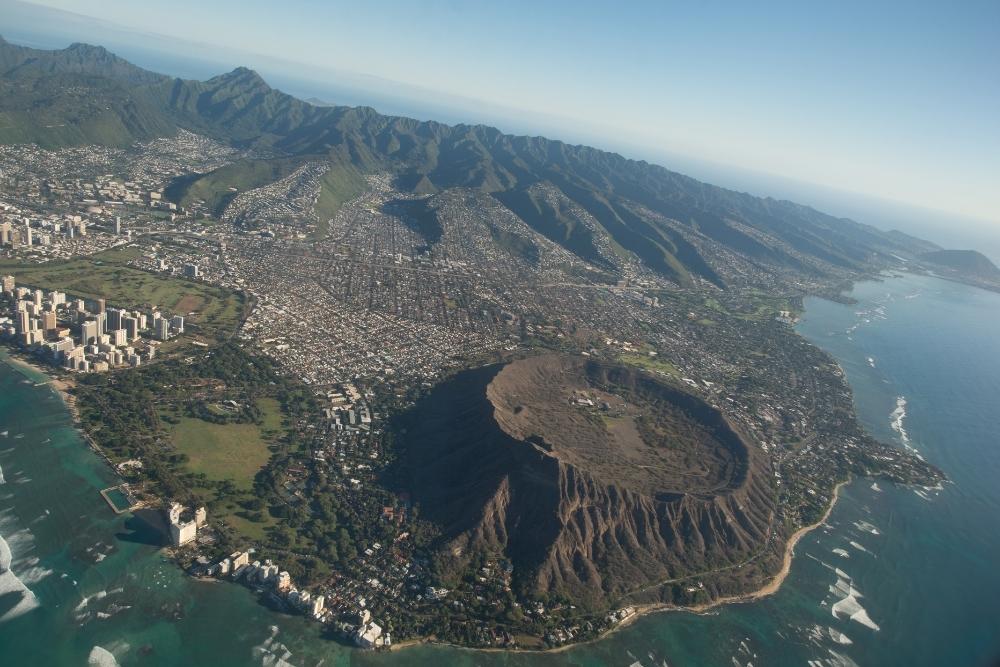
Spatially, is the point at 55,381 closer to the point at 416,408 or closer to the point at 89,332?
the point at 89,332

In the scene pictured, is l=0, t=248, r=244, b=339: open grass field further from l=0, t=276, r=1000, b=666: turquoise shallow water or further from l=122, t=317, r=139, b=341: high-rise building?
l=0, t=276, r=1000, b=666: turquoise shallow water

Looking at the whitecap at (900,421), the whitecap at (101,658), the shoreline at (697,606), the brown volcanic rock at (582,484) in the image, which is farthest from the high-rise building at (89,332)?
the whitecap at (900,421)

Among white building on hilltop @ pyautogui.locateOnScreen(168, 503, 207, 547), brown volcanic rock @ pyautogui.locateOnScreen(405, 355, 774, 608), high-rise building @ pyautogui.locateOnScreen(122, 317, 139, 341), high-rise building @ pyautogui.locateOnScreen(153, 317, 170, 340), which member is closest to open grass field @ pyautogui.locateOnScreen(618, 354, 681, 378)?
brown volcanic rock @ pyautogui.locateOnScreen(405, 355, 774, 608)

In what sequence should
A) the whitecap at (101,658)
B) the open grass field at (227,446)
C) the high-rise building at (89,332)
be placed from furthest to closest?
the high-rise building at (89,332), the open grass field at (227,446), the whitecap at (101,658)

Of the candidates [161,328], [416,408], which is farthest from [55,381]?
[416,408]

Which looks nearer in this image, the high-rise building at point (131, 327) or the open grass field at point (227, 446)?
the open grass field at point (227, 446)

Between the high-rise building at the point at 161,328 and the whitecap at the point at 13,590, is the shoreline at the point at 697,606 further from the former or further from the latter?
the high-rise building at the point at 161,328
